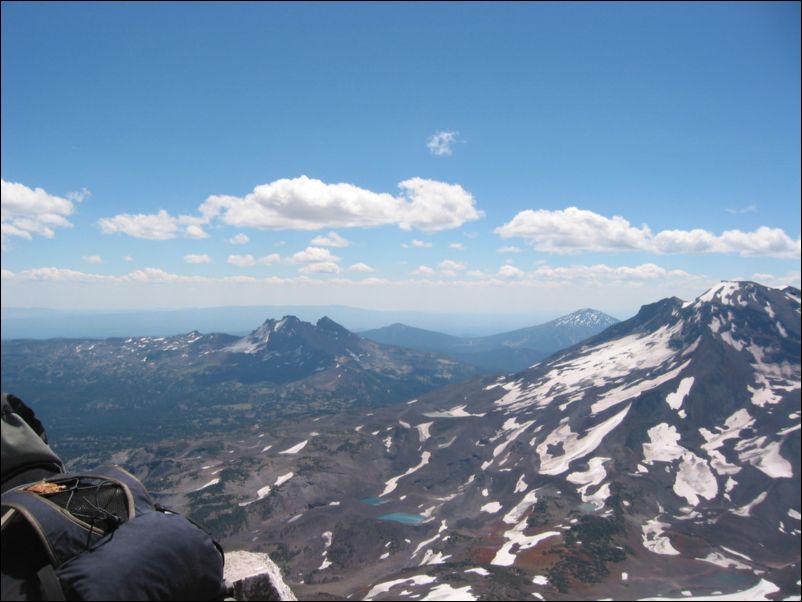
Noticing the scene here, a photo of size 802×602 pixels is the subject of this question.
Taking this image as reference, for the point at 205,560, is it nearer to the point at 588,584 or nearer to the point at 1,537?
the point at 1,537

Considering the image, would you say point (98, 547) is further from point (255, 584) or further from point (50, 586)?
point (255, 584)

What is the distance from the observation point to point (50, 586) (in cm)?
529

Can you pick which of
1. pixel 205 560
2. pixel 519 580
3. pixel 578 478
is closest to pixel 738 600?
pixel 519 580

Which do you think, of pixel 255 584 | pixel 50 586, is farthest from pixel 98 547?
pixel 255 584

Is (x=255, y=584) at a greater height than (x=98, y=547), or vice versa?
(x=98, y=547)

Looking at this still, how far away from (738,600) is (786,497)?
70840mm

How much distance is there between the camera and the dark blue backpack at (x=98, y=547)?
5535mm

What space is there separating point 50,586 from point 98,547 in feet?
2.19

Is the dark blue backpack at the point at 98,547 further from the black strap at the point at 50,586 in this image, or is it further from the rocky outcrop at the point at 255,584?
the rocky outcrop at the point at 255,584

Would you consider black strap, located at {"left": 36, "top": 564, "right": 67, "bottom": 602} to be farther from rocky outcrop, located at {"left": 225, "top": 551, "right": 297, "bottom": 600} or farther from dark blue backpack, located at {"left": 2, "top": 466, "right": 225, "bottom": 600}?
rocky outcrop, located at {"left": 225, "top": 551, "right": 297, "bottom": 600}

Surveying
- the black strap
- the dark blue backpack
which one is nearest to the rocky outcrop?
the dark blue backpack

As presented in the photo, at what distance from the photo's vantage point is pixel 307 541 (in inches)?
6944

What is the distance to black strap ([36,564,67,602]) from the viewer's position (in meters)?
5.25

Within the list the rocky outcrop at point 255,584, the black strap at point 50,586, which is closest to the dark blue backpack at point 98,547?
the black strap at point 50,586
